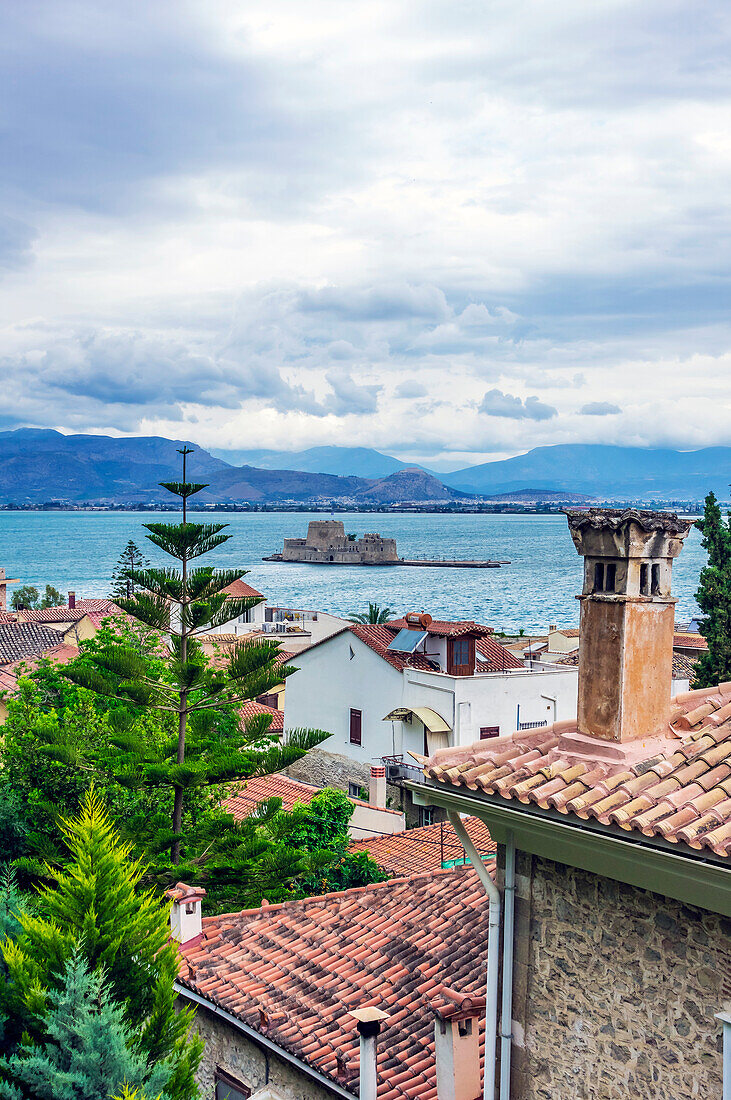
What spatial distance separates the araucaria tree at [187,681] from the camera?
14719 mm

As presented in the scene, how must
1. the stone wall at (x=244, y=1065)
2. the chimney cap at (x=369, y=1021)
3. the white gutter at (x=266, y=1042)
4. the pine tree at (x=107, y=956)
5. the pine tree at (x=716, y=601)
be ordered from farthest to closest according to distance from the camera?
the pine tree at (x=716, y=601) → the stone wall at (x=244, y=1065) → the white gutter at (x=266, y=1042) → the chimney cap at (x=369, y=1021) → the pine tree at (x=107, y=956)

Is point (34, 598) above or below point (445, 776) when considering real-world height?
below

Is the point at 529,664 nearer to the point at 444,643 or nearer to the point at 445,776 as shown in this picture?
the point at 444,643

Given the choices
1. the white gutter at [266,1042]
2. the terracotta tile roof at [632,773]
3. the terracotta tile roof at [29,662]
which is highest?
the terracotta tile roof at [632,773]

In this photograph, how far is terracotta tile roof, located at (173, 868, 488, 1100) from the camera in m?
6.76

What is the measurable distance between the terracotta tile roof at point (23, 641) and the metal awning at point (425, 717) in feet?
48.2

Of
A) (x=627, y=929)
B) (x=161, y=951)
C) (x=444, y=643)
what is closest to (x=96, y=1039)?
(x=161, y=951)

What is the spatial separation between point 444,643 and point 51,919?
70.2ft

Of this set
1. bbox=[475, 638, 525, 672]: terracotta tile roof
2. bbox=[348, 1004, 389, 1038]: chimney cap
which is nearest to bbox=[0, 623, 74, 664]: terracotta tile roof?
bbox=[475, 638, 525, 672]: terracotta tile roof

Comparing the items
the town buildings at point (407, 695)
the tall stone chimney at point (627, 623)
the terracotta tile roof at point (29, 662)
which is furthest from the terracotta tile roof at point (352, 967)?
the terracotta tile roof at point (29, 662)

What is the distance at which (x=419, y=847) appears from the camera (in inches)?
633

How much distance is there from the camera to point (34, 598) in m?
76.6

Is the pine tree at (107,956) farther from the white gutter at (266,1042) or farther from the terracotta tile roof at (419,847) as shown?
the terracotta tile roof at (419,847)

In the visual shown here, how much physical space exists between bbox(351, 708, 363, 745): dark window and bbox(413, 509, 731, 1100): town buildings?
22.3 meters
